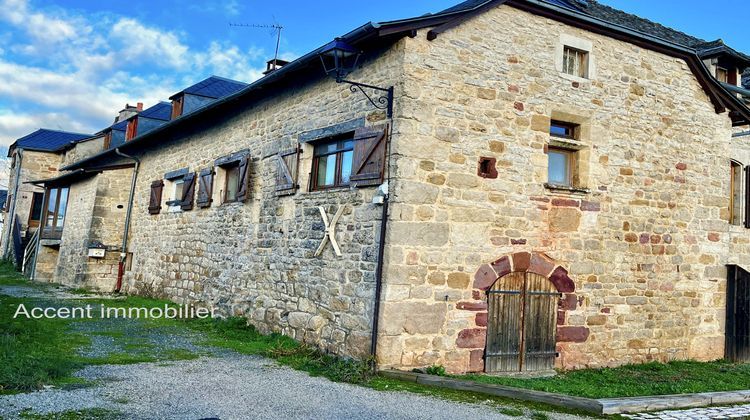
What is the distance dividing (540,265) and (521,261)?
321 millimetres

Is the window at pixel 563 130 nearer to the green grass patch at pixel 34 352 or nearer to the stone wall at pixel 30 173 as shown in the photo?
the green grass patch at pixel 34 352

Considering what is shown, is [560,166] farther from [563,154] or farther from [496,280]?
[496,280]

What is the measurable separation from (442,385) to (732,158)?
7683 millimetres

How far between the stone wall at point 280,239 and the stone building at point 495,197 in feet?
0.12

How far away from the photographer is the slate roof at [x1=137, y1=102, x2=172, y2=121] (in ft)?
64.3

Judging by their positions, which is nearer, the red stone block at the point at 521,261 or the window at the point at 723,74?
the red stone block at the point at 521,261

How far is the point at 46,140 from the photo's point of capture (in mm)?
30078

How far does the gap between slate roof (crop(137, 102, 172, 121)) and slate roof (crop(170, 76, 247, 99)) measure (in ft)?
5.90

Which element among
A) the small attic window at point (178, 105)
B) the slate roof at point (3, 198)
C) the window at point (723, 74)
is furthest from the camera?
the slate roof at point (3, 198)

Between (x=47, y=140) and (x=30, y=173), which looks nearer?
(x=30, y=173)

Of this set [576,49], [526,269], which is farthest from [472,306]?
[576,49]

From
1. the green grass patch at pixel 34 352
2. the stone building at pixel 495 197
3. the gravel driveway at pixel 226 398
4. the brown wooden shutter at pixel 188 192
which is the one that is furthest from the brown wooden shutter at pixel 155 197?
the gravel driveway at pixel 226 398

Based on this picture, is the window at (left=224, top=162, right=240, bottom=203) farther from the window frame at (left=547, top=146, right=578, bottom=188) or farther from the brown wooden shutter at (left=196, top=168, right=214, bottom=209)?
the window frame at (left=547, top=146, right=578, bottom=188)

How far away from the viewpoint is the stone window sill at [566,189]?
8.25 m
